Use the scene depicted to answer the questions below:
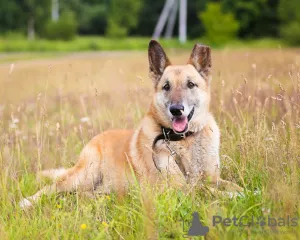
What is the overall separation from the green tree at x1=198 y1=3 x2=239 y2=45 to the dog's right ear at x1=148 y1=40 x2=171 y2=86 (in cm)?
2776

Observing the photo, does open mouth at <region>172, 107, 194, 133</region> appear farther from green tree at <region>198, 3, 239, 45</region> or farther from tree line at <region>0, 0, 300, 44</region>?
green tree at <region>198, 3, 239, 45</region>

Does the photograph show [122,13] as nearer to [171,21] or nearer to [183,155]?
[171,21]

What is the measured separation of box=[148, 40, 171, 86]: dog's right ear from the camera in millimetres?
3807

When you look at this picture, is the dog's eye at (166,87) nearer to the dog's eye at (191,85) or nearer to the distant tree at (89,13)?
the dog's eye at (191,85)

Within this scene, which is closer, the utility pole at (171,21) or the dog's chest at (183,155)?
the dog's chest at (183,155)

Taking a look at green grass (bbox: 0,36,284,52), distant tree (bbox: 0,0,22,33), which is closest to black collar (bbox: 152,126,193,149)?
green grass (bbox: 0,36,284,52)

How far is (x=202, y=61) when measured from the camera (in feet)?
12.6

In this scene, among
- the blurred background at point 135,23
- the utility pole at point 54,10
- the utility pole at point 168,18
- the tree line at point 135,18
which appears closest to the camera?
the blurred background at point 135,23

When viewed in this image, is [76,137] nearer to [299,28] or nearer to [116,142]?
[116,142]

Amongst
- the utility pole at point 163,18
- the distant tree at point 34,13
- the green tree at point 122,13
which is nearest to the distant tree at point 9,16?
the distant tree at point 34,13

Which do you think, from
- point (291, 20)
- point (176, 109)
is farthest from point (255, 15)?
point (176, 109)

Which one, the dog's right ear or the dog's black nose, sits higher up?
the dog's right ear

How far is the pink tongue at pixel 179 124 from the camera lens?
3.51m

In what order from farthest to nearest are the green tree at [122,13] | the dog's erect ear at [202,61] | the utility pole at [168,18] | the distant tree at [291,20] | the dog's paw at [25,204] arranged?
the utility pole at [168,18]
the green tree at [122,13]
the distant tree at [291,20]
the dog's erect ear at [202,61]
the dog's paw at [25,204]
